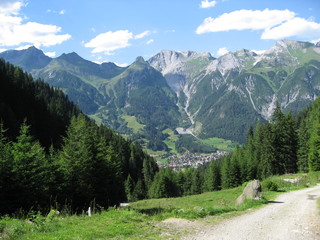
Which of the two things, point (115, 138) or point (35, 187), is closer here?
point (35, 187)

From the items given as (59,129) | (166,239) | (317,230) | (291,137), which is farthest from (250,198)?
(59,129)

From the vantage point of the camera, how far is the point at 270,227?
13.8 m

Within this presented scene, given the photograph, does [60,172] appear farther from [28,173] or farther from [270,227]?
[270,227]

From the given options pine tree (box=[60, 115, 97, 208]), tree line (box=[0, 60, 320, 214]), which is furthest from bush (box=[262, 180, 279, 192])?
pine tree (box=[60, 115, 97, 208])

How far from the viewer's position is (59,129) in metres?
115

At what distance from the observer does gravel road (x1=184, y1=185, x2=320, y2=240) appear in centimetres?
1213

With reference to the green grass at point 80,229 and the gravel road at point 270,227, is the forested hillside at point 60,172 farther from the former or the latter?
the gravel road at point 270,227

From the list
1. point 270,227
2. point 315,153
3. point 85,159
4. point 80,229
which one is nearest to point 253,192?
point 270,227

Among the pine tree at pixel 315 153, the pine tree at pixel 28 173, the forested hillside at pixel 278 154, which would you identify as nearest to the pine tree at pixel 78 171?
the pine tree at pixel 28 173

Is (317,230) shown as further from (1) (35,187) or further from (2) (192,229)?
(1) (35,187)

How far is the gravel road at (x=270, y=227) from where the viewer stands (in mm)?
12133

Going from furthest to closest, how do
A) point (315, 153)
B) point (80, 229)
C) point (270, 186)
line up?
point (315, 153), point (270, 186), point (80, 229)

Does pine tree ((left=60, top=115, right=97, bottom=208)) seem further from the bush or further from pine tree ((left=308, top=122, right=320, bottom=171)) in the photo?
pine tree ((left=308, top=122, right=320, bottom=171))

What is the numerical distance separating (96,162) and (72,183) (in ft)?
16.8
